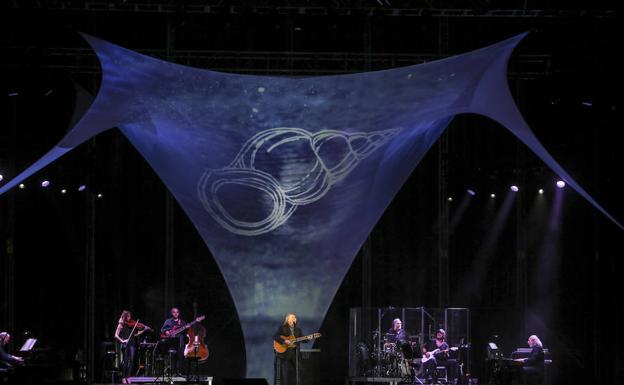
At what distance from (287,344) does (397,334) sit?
247 centimetres

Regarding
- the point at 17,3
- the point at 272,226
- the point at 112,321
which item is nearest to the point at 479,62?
the point at 272,226

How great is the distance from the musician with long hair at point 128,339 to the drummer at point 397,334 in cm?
388

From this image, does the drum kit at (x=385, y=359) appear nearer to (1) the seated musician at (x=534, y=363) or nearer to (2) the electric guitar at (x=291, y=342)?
(1) the seated musician at (x=534, y=363)

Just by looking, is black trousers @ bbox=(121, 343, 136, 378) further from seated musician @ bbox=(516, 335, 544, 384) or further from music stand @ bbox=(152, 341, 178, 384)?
seated musician @ bbox=(516, 335, 544, 384)

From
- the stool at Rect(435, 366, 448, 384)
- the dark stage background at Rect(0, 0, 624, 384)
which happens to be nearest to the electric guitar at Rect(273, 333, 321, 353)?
the stool at Rect(435, 366, 448, 384)

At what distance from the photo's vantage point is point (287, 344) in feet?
39.4

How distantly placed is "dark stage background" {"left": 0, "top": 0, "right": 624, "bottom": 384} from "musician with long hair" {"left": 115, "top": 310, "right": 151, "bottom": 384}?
164cm

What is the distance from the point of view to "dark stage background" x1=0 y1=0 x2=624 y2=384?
47.9ft

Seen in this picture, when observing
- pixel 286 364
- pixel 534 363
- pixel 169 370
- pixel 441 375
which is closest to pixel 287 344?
pixel 286 364

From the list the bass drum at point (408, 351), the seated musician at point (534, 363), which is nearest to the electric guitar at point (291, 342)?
the bass drum at point (408, 351)

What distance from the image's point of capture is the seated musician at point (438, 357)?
1361 cm

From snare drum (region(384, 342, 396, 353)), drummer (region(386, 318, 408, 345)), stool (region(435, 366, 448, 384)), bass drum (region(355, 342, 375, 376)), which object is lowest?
stool (region(435, 366, 448, 384))

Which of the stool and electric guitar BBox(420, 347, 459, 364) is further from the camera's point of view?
the stool

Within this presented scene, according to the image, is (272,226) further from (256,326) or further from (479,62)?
(479,62)
